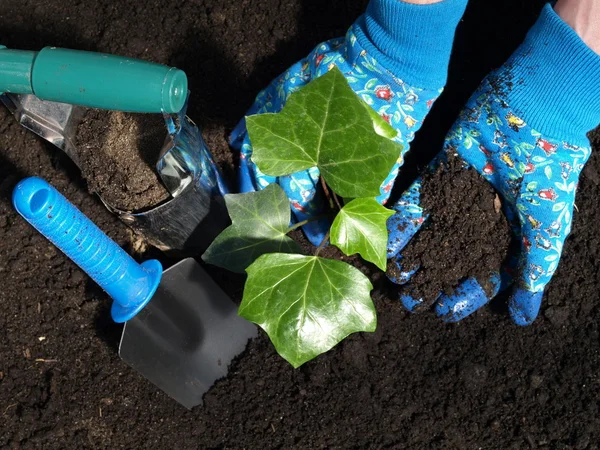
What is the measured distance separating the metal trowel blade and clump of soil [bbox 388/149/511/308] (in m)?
0.39

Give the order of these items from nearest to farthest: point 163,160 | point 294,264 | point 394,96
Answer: point 294,264 < point 163,160 < point 394,96

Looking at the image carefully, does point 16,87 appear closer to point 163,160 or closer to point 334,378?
point 163,160

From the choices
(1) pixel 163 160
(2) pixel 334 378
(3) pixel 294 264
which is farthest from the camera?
(2) pixel 334 378

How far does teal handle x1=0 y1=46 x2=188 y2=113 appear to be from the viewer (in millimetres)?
864

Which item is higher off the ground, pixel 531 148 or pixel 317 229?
pixel 531 148

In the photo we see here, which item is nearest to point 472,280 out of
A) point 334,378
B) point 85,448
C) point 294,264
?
point 334,378

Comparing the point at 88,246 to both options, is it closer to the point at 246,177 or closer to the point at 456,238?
the point at 246,177

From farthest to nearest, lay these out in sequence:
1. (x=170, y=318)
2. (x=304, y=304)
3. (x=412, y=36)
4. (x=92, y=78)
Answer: (x=170, y=318)
(x=412, y=36)
(x=304, y=304)
(x=92, y=78)

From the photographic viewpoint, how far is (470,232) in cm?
132

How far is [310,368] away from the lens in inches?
54.4

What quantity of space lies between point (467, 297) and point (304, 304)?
47 cm

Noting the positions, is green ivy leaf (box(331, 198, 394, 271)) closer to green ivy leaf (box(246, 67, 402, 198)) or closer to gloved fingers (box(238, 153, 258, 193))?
green ivy leaf (box(246, 67, 402, 198))

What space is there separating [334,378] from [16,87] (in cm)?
87

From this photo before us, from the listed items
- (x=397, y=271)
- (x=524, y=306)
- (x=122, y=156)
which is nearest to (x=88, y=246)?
(x=122, y=156)
